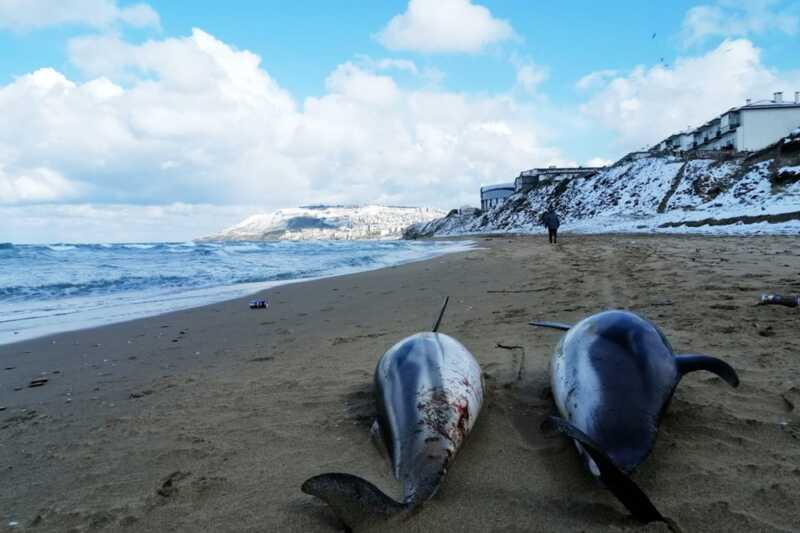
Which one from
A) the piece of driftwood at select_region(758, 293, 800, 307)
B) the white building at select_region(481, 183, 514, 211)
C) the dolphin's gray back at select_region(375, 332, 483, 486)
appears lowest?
the piece of driftwood at select_region(758, 293, 800, 307)

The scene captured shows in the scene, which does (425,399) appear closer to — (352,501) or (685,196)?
(352,501)

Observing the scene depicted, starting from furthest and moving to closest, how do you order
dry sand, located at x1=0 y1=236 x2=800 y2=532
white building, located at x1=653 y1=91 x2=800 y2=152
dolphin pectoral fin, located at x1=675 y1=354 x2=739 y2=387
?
white building, located at x1=653 y1=91 x2=800 y2=152 < dolphin pectoral fin, located at x1=675 y1=354 x2=739 y2=387 < dry sand, located at x1=0 y1=236 x2=800 y2=532

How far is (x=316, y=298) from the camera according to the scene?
9.30m

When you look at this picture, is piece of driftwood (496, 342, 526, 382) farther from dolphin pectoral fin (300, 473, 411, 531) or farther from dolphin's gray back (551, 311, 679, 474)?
dolphin pectoral fin (300, 473, 411, 531)

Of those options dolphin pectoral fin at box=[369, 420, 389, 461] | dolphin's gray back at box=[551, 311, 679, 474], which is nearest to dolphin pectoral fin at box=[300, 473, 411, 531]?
dolphin pectoral fin at box=[369, 420, 389, 461]

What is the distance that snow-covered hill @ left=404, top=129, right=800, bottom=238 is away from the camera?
24.8 m

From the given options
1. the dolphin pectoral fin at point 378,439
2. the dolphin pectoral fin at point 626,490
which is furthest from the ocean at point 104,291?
the dolphin pectoral fin at point 626,490

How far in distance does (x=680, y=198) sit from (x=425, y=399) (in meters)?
40.9

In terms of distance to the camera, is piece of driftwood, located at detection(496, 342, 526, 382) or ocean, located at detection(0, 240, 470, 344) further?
ocean, located at detection(0, 240, 470, 344)

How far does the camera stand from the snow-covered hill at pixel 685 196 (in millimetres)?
24820

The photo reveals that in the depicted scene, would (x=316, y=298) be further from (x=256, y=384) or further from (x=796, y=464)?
(x=796, y=464)

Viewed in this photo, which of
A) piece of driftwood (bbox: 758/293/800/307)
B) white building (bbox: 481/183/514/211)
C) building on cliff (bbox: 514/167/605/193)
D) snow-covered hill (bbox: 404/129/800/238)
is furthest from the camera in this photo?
white building (bbox: 481/183/514/211)

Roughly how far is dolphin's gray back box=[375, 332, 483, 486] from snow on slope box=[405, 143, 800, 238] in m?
20.0

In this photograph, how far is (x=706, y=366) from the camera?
275 cm
